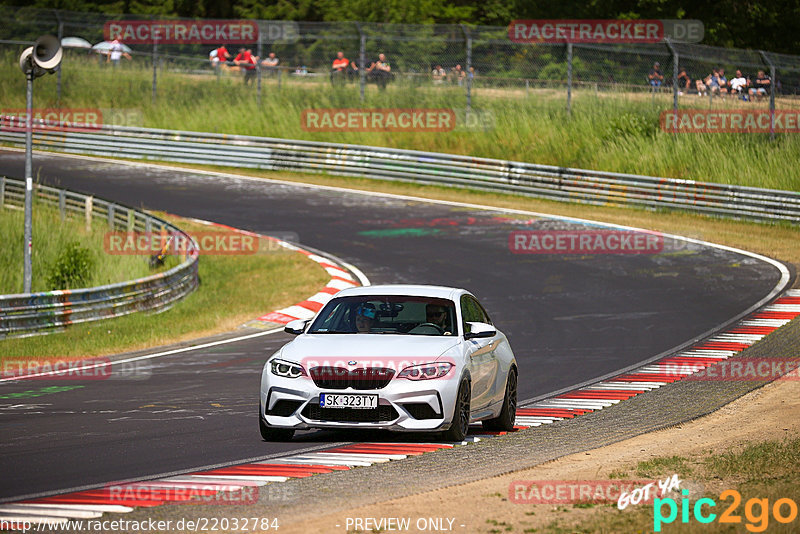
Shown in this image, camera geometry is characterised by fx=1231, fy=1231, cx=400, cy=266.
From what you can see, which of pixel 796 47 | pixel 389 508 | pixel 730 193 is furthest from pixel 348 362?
pixel 796 47

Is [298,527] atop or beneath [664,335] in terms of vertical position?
atop

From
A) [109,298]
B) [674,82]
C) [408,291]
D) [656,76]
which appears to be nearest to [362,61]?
[656,76]

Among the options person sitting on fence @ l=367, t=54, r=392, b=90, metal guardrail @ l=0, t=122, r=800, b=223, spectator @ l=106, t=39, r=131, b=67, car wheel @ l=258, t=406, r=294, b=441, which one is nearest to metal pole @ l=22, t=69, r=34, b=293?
car wheel @ l=258, t=406, r=294, b=441

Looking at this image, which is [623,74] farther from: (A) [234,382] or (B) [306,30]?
(A) [234,382]

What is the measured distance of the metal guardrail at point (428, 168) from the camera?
29.5 m

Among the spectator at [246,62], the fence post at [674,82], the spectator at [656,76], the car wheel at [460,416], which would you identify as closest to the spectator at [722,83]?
the fence post at [674,82]

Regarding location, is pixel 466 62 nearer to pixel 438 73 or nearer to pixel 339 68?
pixel 438 73

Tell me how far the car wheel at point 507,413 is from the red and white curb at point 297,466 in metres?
0.12

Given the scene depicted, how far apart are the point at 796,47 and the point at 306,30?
27.0 metres

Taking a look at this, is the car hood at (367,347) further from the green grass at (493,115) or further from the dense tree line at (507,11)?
the dense tree line at (507,11)

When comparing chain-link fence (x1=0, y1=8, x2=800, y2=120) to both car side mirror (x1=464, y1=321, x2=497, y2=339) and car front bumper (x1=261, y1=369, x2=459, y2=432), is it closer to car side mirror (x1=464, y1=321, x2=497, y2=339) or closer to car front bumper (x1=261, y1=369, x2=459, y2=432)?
car side mirror (x1=464, y1=321, x2=497, y2=339)

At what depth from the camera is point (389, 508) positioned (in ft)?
25.4

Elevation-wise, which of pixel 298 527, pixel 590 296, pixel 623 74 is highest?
pixel 623 74

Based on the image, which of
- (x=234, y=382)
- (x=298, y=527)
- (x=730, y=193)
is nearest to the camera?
(x=298, y=527)
